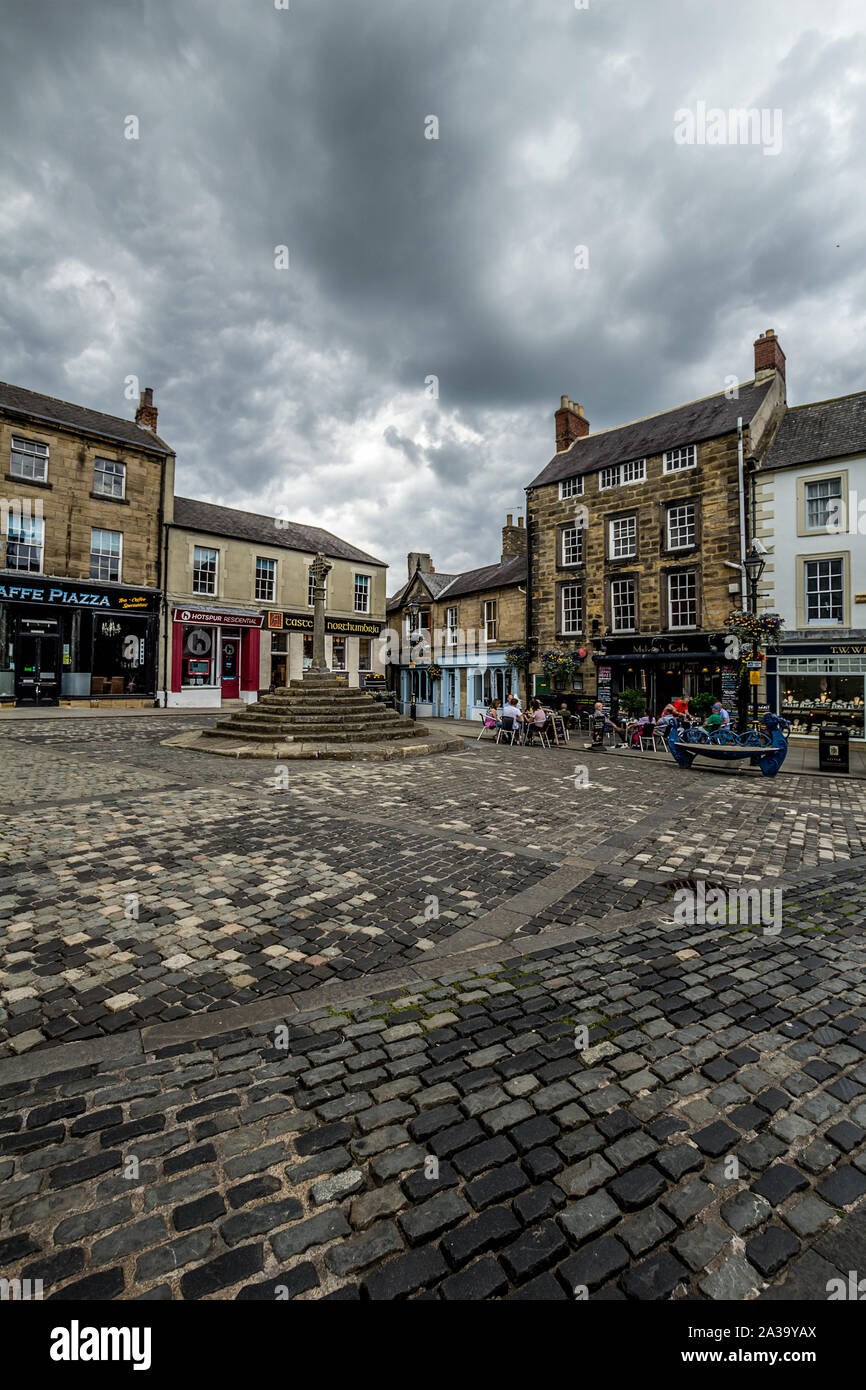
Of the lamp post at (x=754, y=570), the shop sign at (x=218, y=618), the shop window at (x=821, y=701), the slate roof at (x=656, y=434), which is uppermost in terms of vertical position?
the slate roof at (x=656, y=434)

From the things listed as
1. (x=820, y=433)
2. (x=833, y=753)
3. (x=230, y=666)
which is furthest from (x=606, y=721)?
(x=230, y=666)

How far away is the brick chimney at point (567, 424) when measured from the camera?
2595cm

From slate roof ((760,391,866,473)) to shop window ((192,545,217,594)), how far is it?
71.1 feet

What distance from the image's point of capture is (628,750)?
50.6ft

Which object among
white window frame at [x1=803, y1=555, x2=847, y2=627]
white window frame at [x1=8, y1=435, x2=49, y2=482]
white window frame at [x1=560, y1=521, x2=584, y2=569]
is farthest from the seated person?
white window frame at [x1=8, y1=435, x2=49, y2=482]

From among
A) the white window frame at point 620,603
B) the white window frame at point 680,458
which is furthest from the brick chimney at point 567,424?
the white window frame at point 620,603

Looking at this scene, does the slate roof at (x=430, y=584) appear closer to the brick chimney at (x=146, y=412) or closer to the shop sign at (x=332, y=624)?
the shop sign at (x=332, y=624)

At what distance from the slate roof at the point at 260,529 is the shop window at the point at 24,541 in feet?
17.2

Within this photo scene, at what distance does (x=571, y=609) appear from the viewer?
23.7 metres

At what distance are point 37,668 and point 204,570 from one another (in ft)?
25.3

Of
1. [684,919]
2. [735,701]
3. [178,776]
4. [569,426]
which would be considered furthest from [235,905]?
[569,426]

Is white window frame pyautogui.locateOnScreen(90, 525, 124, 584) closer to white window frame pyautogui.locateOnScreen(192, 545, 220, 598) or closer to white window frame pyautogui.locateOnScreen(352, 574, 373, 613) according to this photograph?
white window frame pyautogui.locateOnScreen(192, 545, 220, 598)

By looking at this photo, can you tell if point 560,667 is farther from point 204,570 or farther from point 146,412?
point 146,412
